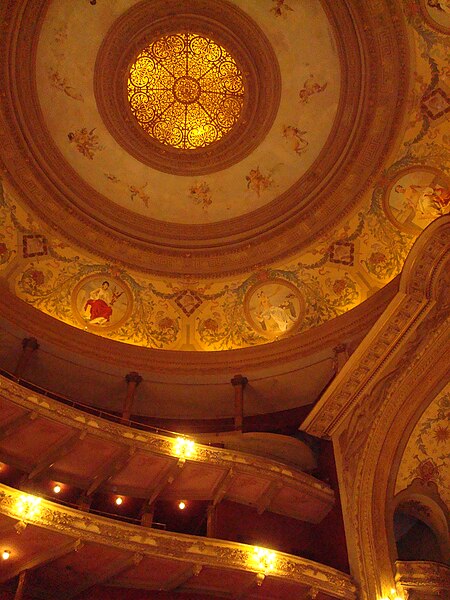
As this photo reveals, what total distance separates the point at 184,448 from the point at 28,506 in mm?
4230

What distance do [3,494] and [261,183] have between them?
536 inches

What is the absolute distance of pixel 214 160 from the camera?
21.2 meters

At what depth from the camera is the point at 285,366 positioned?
19.2m

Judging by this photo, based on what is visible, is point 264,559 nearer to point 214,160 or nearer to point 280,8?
point 214,160

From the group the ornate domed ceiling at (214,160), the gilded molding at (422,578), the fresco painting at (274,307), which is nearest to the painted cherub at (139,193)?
the ornate domed ceiling at (214,160)

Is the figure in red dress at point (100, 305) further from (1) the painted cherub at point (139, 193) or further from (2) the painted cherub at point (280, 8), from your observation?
(2) the painted cherub at point (280, 8)

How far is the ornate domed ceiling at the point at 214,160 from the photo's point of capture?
60.1 ft

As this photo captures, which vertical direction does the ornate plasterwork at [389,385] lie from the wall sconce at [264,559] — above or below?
above

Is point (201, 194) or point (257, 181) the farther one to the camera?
point (201, 194)

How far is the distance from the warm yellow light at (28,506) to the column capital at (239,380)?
26.7 feet

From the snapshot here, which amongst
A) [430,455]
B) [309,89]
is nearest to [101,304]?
[309,89]

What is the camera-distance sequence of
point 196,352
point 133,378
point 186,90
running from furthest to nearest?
point 186,90
point 196,352
point 133,378

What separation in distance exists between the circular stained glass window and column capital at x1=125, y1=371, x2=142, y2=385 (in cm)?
827

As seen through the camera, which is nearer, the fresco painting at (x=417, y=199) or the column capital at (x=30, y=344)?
the column capital at (x=30, y=344)
